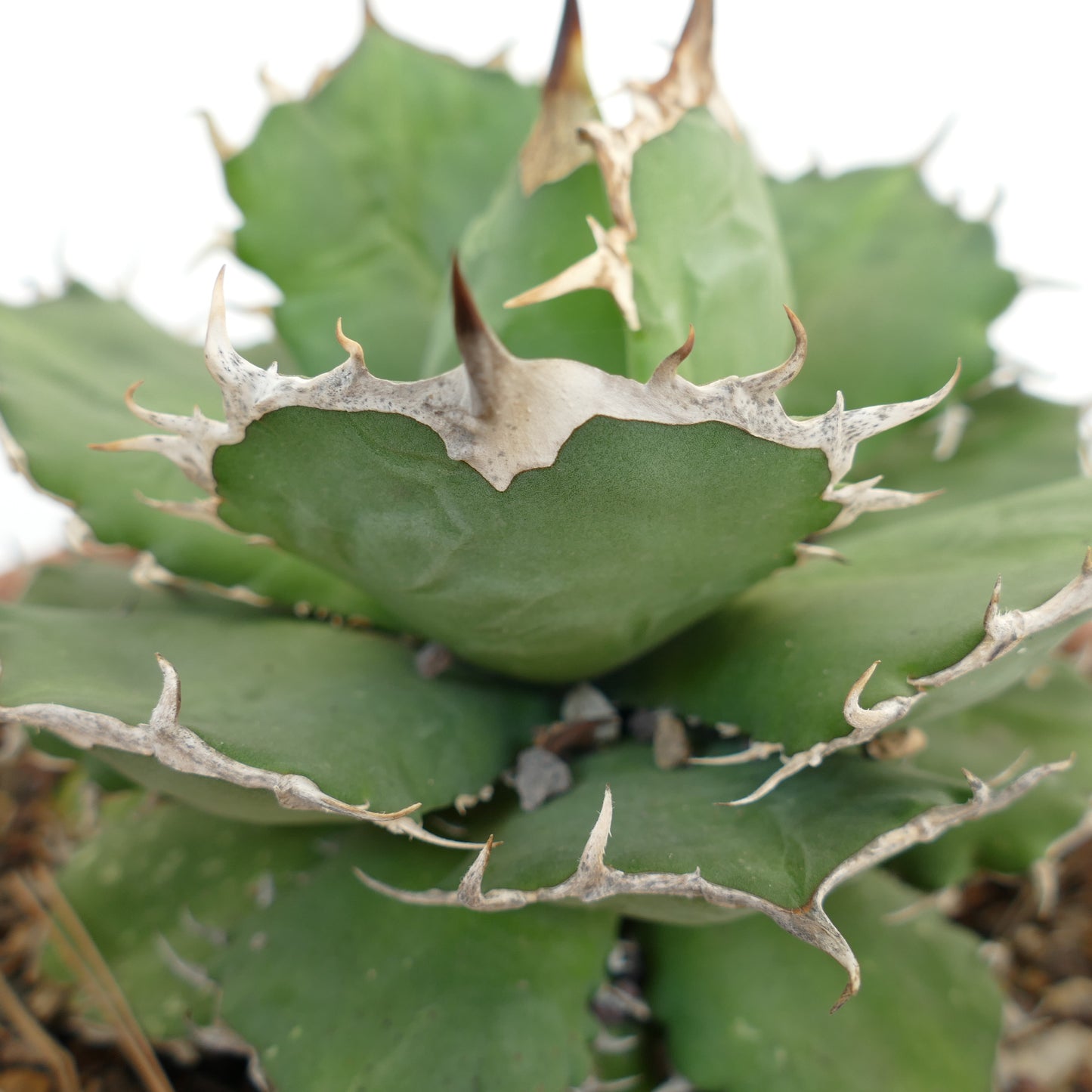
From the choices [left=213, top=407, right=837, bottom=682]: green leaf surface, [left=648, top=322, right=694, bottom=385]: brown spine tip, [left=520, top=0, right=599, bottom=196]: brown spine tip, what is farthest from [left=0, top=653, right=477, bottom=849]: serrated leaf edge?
[left=520, top=0, right=599, bottom=196]: brown spine tip

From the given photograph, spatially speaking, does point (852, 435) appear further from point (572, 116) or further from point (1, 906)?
point (1, 906)

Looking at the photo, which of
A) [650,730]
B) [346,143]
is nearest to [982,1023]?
[650,730]

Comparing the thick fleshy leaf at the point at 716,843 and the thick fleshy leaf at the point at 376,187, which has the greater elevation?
the thick fleshy leaf at the point at 376,187

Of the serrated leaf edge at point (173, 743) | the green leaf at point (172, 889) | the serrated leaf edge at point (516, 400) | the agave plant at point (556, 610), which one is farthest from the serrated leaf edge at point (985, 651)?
the green leaf at point (172, 889)

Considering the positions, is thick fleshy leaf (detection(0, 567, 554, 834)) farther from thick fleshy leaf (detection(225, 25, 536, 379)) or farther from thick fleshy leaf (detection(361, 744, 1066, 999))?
thick fleshy leaf (detection(225, 25, 536, 379))

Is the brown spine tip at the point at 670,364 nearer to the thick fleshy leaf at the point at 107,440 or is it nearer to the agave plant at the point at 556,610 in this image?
the agave plant at the point at 556,610

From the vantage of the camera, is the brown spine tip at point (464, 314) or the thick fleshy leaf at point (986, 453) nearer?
the brown spine tip at point (464, 314)
